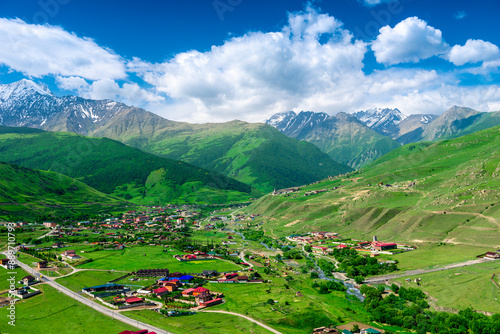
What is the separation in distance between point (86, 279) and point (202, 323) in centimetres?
3963

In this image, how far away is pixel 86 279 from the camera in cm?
8275

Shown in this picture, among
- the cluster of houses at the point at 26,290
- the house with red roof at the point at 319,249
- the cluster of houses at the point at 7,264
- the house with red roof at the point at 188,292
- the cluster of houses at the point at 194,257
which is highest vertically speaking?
the cluster of houses at the point at 7,264

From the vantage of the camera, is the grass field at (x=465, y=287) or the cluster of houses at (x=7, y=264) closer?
the grass field at (x=465, y=287)

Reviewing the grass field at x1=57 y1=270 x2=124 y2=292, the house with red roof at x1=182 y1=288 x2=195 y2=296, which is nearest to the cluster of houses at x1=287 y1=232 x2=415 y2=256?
the house with red roof at x1=182 y1=288 x2=195 y2=296

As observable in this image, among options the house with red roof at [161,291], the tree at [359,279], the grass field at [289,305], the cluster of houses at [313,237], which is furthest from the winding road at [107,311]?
the cluster of houses at [313,237]

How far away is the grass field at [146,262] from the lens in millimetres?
97125

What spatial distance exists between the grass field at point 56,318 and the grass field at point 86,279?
7.74 m

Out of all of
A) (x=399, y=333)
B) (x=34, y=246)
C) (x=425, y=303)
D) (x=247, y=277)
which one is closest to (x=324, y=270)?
(x=247, y=277)

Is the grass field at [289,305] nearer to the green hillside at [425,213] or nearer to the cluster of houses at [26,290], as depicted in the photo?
the cluster of houses at [26,290]

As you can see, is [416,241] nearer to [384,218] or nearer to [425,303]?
[384,218]

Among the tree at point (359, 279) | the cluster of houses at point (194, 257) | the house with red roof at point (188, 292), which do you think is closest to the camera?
the house with red roof at point (188, 292)

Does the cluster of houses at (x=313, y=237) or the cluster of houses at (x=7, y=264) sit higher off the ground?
the cluster of houses at (x=7, y=264)

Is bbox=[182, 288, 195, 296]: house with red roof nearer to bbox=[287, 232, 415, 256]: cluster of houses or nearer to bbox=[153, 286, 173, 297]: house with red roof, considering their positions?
bbox=[153, 286, 173, 297]: house with red roof

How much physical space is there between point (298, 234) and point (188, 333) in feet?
385
